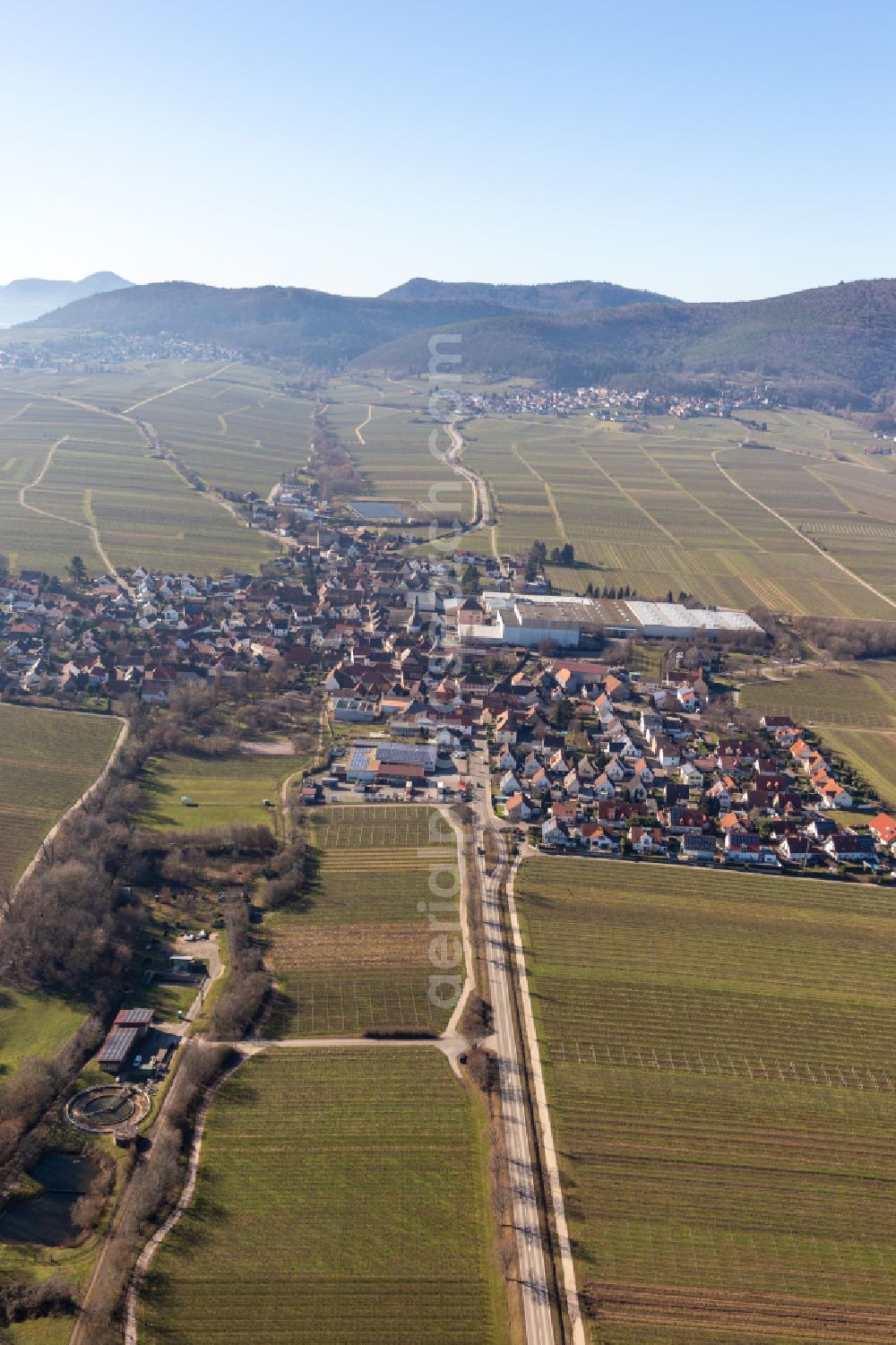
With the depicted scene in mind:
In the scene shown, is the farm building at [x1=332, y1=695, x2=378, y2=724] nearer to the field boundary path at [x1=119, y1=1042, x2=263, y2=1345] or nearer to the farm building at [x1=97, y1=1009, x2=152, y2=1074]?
the farm building at [x1=97, y1=1009, x2=152, y2=1074]

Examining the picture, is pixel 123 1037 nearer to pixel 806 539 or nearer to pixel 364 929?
pixel 364 929

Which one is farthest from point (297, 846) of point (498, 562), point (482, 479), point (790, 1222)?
point (482, 479)

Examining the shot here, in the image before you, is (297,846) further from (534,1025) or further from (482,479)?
(482,479)

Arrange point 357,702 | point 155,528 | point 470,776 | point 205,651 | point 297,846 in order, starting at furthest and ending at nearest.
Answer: point 155,528 → point 205,651 → point 357,702 → point 470,776 → point 297,846

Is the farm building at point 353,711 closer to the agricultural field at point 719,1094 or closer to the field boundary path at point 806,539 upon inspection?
the agricultural field at point 719,1094

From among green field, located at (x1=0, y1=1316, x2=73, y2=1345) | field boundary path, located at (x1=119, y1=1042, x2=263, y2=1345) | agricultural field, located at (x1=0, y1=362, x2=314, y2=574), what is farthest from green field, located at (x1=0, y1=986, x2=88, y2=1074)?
agricultural field, located at (x1=0, y1=362, x2=314, y2=574)

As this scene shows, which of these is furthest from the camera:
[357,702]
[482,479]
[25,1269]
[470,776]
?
[482,479]
